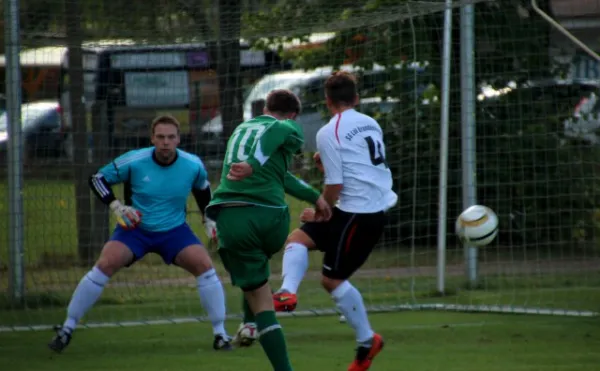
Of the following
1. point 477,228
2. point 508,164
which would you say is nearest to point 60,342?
point 477,228

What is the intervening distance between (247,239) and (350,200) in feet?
3.28

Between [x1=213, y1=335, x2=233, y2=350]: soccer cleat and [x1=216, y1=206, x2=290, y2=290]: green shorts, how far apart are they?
1929mm

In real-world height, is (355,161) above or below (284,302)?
above

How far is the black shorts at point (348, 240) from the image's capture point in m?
7.39

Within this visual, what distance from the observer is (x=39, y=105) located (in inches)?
431

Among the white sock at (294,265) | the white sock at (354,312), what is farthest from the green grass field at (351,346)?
the white sock at (294,265)

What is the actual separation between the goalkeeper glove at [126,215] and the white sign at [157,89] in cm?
267

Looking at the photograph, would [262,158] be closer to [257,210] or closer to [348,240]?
[257,210]

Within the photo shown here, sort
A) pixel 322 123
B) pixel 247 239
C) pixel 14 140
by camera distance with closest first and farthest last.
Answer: pixel 247 239, pixel 14 140, pixel 322 123

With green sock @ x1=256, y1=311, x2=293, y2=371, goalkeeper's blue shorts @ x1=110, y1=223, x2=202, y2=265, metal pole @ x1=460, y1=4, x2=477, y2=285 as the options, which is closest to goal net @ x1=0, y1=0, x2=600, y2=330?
metal pole @ x1=460, y1=4, x2=477, y2=285

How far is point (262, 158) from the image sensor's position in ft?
22.2

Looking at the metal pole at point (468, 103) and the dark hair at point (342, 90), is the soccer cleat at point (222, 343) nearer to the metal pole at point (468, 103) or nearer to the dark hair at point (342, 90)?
the dark hair at point (342, 90)

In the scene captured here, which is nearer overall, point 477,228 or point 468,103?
point 477,228

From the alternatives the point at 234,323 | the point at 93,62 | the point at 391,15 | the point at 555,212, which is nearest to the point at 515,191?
the point at 555,212
